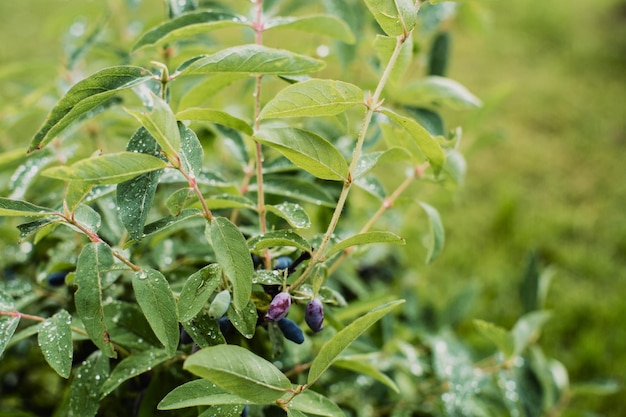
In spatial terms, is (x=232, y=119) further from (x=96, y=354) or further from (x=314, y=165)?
(x=96, y=354)

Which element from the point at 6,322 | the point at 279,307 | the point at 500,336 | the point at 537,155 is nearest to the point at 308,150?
the point at 279,307

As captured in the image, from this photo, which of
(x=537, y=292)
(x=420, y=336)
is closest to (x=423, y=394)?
(x=420, y=336)

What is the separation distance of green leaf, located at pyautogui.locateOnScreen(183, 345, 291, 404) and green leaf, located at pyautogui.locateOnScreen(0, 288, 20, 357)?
0.89 ft

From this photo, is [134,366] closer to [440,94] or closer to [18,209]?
[18,209]

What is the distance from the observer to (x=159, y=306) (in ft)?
2.17

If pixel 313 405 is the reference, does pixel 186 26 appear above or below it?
above

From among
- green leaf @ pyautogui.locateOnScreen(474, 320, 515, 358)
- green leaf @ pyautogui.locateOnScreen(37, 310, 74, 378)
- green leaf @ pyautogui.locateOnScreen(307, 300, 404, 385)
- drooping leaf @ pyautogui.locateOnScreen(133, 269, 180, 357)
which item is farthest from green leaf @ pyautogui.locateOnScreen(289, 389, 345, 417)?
green leaf @ pyautogui.locateOnScreen(474, 320, 515, 358)

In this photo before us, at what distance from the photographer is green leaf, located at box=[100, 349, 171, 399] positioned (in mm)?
740

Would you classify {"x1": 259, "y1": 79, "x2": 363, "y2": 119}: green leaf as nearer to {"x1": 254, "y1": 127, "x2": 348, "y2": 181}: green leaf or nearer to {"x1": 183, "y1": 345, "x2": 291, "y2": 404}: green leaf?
{"x1": 254, "y1": 127, "x2": 348, "y2": 181}: green leaf

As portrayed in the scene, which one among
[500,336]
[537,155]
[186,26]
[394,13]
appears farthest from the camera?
[537,155]

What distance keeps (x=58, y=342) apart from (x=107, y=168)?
0.23 meters

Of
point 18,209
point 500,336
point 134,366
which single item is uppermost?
point 18,209

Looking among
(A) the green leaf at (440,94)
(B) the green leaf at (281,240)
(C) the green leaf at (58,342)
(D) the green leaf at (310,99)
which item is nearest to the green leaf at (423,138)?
(D) the green leaf at (310,99)

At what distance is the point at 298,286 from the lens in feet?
2.31
